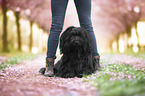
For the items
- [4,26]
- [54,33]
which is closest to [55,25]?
[54,33]

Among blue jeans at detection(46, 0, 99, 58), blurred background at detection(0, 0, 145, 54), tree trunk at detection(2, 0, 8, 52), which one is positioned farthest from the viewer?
blurred background at detection(0, 0, 145, 54)

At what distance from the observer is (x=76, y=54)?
377cm

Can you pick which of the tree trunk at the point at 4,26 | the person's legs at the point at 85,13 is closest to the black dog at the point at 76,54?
the person's legs at the point at 85,13

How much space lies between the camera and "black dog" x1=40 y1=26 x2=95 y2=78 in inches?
145

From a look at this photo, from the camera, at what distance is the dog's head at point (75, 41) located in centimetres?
363

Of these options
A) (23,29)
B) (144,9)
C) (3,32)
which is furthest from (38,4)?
(144,9)

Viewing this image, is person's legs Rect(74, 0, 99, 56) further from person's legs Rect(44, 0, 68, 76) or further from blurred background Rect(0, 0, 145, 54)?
blurred background Rect(0, 0, 145, 54)

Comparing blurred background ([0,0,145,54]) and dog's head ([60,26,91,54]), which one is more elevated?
blurred background ([0,0,145,54])

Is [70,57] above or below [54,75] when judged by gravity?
above

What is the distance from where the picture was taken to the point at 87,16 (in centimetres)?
411

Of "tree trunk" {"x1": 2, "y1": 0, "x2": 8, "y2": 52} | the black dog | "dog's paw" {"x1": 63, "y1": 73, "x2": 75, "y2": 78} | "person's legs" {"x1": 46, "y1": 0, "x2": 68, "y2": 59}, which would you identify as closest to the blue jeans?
"person's legs" {"x1": 46, "y1": 0, "x2": 68, "y2": 59}

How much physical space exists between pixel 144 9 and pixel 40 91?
17182 mm

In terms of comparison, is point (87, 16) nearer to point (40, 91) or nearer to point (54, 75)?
point (54, 75)

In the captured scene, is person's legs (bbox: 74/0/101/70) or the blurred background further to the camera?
the blurred background
